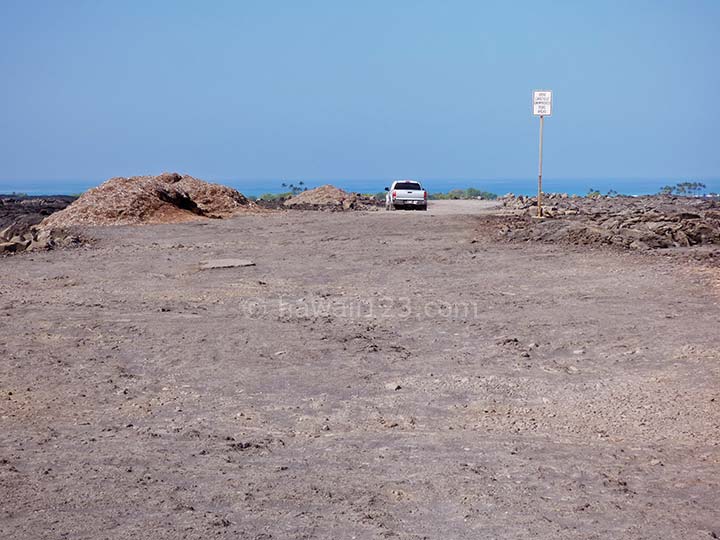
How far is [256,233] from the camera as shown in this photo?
85.7 ft

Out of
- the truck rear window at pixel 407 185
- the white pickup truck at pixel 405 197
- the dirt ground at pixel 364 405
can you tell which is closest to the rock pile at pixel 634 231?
the dirt ground at pixel 364 405

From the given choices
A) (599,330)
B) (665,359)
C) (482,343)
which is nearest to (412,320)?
(482,343)

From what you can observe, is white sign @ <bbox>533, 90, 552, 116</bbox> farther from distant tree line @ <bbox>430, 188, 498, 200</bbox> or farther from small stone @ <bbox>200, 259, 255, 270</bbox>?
distant tree line @ <bbox>430, 188, 498, 200</bbox>

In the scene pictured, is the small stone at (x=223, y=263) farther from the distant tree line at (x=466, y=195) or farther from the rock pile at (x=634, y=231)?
the distant tree line at (x=466, y=195)

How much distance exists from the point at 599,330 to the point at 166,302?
6.83 metres

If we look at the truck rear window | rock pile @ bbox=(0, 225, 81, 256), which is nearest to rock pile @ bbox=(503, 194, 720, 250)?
rock pile @ bbox=(0, 225, 81, 256)

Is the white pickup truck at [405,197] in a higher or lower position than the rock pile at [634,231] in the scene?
higher

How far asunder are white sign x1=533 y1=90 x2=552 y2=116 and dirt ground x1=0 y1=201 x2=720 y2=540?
11178 mm

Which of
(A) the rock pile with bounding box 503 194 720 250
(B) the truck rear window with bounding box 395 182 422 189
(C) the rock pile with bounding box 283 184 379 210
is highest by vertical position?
Answer: (B) the truck rear window with bounding box 395 182 422 189

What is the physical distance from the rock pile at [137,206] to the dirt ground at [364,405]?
1356 cm

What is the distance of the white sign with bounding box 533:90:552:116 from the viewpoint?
2669cm

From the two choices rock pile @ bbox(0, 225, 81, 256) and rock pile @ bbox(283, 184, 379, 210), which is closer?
rock pile @ bbox(0, 225, 81, 256)

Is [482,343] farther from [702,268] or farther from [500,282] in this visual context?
[702,268]

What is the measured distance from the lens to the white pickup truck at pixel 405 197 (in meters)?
40.4
